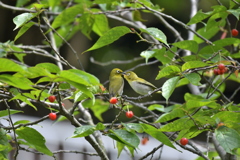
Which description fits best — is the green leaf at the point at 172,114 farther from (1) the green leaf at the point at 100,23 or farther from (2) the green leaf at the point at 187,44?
(1) the green leaf at the point at 100,23

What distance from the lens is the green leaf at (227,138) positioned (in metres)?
1.37

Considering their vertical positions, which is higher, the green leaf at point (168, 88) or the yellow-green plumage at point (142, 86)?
the green leaf at point (168, 88)

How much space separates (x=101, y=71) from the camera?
15.7 ft

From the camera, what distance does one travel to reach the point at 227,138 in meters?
1.38

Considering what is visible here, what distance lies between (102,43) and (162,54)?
40 cm

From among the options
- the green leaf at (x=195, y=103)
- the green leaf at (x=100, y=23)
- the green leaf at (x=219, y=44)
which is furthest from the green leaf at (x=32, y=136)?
the green leaf at (x=100, y=23)

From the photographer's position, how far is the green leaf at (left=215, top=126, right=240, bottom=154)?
1.37 meters

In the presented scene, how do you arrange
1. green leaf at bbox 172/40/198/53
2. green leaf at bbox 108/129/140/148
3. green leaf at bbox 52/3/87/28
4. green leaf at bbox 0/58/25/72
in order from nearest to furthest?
green leaf at bbox 0/58/25/72 < green leaf at bbox 108/129/140/148 < green leaf at bbox 172/40/198/53 < green leaf at bbox 52/3/87/28

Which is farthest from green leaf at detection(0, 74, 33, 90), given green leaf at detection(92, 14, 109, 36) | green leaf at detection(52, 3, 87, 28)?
green leaf at detection(92, 14, 109, 36)

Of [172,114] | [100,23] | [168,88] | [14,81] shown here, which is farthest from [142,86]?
[14,81]

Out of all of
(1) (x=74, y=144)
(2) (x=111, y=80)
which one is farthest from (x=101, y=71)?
(2) (x=111, y=80)

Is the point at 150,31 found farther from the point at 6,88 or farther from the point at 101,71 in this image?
the point at 101,71

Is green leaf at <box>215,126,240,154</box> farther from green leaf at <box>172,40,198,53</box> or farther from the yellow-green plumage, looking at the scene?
the yellow-green plumage

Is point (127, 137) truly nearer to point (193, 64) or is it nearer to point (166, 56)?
point (193, 64)
